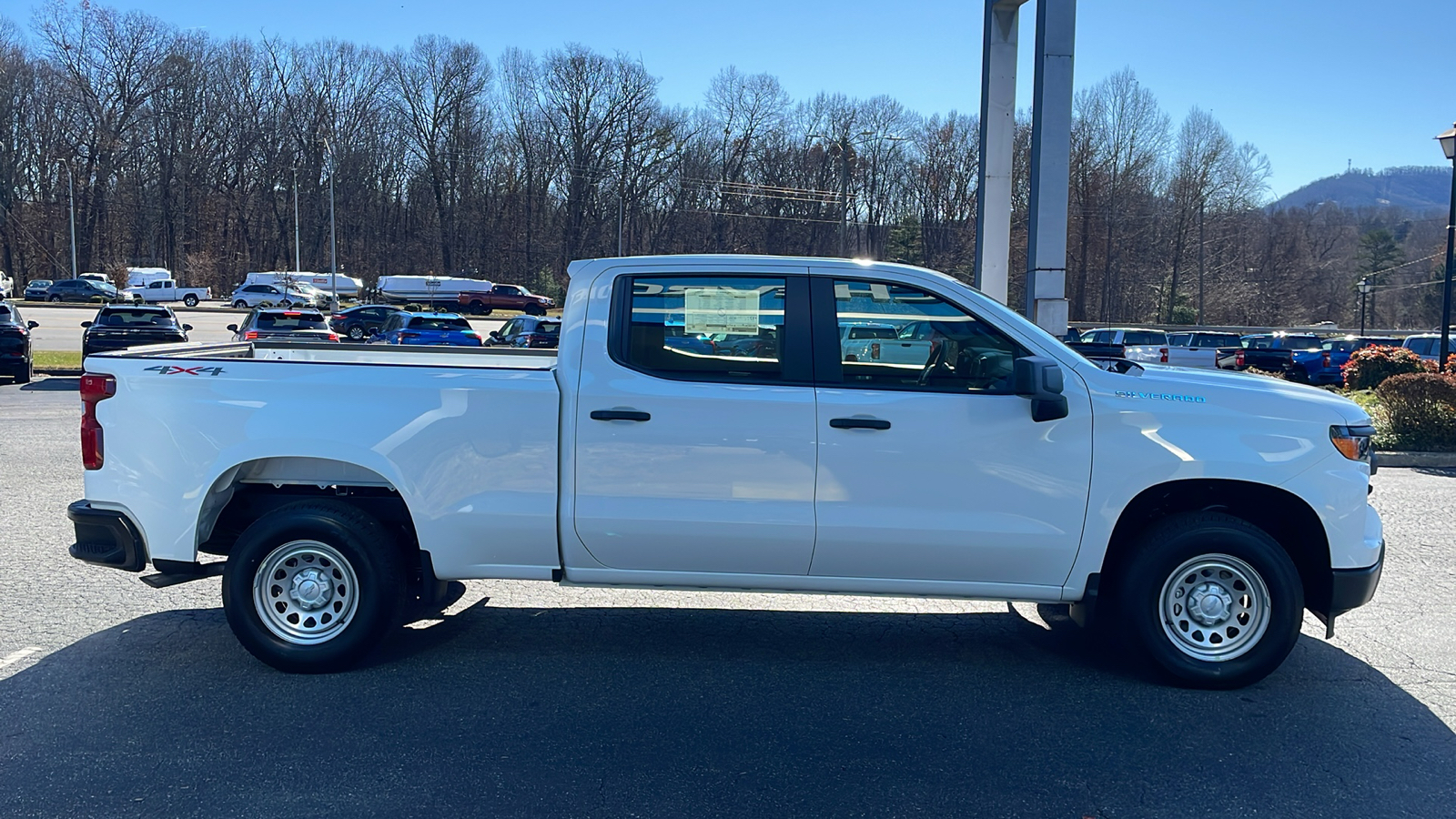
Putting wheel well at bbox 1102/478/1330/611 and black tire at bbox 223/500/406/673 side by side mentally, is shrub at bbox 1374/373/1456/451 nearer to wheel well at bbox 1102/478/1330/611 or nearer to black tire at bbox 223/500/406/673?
wheel well at bbox 1102/478/1330/611

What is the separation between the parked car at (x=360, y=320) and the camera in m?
42.5

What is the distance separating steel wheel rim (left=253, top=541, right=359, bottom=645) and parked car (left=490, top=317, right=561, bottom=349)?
21216 millimetres

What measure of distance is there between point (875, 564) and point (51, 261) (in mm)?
94829

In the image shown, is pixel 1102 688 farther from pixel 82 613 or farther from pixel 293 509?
pixel 82 613

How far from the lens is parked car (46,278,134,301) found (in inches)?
2539

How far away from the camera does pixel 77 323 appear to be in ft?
154

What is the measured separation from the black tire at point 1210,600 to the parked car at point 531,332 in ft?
72.8

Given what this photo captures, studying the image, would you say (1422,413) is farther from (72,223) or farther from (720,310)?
(72,223)

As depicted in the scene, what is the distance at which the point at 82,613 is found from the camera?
5.91 metres

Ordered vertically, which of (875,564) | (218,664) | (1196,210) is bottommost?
(218,664)

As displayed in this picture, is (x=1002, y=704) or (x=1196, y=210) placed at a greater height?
(x=1196, y=210)

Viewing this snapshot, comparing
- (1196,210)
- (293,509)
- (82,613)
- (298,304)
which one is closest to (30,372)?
(82,613)

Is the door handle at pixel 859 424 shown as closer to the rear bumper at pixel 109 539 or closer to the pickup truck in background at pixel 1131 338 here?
the rear bumper at pixel 109 539

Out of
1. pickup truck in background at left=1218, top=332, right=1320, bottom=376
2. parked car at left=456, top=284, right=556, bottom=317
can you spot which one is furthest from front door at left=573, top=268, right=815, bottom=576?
parked car at left=456, top=284, right=556, bottom=317
